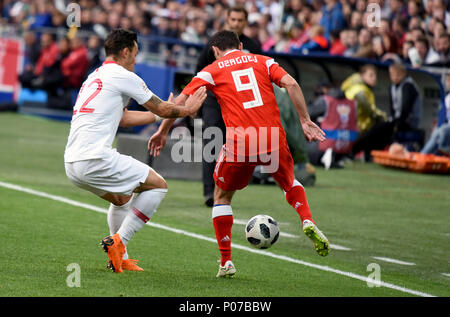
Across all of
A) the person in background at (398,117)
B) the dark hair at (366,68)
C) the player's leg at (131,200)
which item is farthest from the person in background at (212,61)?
the dark hair at (366,68)

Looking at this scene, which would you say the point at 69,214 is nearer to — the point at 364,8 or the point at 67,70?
the point at 364,8

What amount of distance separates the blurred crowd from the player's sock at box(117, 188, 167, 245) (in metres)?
10.9

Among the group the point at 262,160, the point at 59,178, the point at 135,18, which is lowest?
the point at 59,178

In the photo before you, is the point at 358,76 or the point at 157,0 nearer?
the point at 358,76

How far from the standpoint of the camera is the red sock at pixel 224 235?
24.5 feet

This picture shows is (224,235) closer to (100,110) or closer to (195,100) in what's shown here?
(195,100)

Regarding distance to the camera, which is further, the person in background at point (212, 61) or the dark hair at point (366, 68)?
the dark hair at point (366, 68)

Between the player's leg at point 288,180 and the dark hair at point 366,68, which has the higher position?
the dark hair at point 366,68

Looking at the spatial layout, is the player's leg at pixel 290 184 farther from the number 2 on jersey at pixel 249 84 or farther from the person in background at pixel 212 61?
the person in background at pixel 212 61

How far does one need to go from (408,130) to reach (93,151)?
12957mm

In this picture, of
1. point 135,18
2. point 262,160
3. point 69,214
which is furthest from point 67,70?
point 262,160

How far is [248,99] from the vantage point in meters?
7.57

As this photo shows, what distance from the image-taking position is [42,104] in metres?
26.0

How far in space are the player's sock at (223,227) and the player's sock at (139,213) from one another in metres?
0.54
